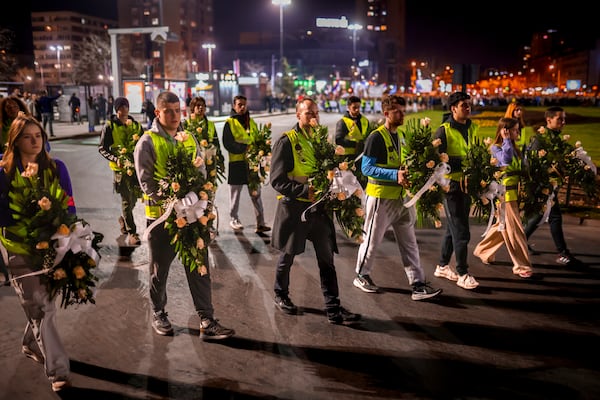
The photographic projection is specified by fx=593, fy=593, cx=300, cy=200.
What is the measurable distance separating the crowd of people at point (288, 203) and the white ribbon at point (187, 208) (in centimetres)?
1

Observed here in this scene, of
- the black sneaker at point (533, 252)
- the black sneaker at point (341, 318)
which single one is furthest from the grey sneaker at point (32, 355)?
the black sneaker at point (533, 252)

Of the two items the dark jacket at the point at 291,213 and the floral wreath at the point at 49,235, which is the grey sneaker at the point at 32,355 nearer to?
the floral wreath at the point at 49,235

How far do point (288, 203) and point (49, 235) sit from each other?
91.9 inches

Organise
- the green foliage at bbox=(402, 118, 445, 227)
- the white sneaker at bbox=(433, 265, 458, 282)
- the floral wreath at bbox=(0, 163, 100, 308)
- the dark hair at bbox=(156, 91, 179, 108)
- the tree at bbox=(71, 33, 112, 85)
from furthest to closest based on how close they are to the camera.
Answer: the tree at bbox=(71, 33, 112, 85), the white sneaker at bbox=(433, 265, 458, 282), the green foliage at bbox=(402, 118, 445, 227), the dark hair at bbox=(156, 91, 179, 108), the floral wreath at bbox=(0, 163, 100, 308)

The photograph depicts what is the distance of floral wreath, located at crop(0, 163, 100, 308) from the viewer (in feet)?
14.4

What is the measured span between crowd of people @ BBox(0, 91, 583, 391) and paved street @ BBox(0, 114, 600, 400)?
0.73 ft

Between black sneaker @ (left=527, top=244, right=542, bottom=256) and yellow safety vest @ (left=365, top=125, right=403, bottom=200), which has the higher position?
yellow safety vest @ (left=365, top=125, right=403, bottom=200)

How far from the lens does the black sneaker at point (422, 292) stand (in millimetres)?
6598

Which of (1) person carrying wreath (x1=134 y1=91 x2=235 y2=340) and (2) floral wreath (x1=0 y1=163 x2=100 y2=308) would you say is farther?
(1) person carrying wreath (x1=134 y1=91 x2=235 y2=340)

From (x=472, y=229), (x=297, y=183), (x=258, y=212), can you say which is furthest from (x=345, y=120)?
(x=297, y=183)

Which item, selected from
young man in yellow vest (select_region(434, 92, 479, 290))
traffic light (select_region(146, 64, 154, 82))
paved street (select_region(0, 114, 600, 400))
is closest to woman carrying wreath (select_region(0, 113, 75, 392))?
paved street (select_region(0, 114, 600, 400))

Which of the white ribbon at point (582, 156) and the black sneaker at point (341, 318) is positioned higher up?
the white ribbon at point (582, 156)

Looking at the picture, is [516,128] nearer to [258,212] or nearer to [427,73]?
[258,212]

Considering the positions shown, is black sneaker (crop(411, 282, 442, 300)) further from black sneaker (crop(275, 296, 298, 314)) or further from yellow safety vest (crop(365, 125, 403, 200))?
black sneaker (crop(275, 296, 298, 314))
